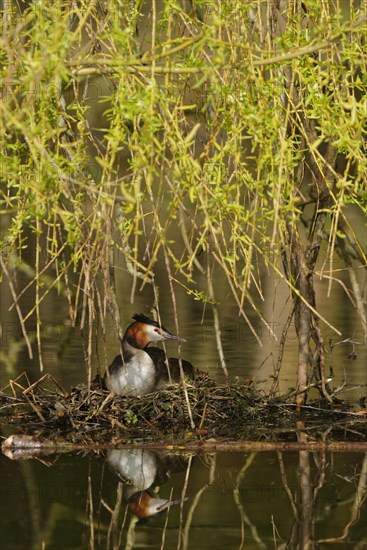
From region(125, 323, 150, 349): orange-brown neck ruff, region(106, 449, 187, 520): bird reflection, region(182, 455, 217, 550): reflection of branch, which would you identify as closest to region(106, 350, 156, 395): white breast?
region(125, 323, 150, 349): orange-brown neck ruff

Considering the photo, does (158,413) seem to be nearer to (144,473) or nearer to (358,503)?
(144,473)

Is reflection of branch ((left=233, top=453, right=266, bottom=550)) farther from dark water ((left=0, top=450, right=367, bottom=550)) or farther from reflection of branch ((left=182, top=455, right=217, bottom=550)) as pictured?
reflection of branch ((left=182, top=455, right=217, bottom=550))

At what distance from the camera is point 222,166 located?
5.09 meters

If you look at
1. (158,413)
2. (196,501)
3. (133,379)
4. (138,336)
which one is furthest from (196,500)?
(138,336)

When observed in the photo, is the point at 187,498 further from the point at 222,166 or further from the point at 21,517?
the point at 222,166

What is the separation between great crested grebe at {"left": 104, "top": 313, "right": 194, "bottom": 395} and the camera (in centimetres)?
630

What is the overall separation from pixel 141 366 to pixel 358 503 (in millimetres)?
1873

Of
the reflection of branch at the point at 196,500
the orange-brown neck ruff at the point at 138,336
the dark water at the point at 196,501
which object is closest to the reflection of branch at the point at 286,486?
the dark water at the point at 196,501

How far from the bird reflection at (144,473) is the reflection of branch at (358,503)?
0.63 metres

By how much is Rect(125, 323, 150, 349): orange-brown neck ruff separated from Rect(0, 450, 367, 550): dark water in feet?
3.94

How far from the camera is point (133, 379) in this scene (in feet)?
20.7

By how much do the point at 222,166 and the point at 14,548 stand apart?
177 cm

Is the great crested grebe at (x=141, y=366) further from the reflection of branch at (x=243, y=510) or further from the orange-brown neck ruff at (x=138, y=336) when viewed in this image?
the reflection of branch at (x=243, y=510)

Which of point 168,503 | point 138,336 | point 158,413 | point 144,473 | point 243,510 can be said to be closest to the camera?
point 243,510
